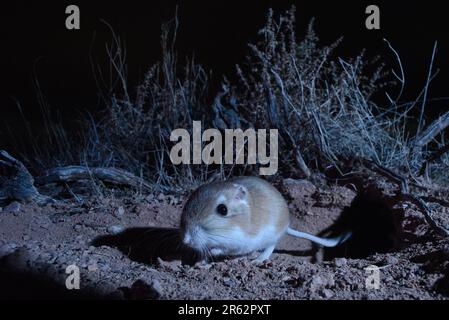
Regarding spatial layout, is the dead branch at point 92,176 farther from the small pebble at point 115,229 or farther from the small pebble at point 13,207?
the small pebble at point 115,229

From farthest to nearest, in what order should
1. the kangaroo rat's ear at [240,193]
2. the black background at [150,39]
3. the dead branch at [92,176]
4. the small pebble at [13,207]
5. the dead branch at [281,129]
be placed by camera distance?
the black background at [150,39]
the dead branch at [281,129]
the dead branch at [92,176]
the small pebble at [13,207]
the kangaroo rat's ear at [240,193]

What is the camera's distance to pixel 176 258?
13.5 ft

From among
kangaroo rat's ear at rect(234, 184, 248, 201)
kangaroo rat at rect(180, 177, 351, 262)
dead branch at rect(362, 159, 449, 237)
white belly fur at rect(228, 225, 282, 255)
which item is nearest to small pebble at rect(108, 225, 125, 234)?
kangaroo rat at rect(180, 177, 351, 262)

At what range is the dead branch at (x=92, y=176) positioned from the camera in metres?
4.61

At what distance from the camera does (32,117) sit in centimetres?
866

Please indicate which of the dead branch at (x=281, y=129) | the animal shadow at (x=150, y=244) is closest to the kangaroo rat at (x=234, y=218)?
the animal shadow at (x=150, y=244)

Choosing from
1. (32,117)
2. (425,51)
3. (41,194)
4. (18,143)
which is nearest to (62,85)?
(32,117)

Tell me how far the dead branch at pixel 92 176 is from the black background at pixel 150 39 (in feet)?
11.1

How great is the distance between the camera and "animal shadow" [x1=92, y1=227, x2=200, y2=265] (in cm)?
400

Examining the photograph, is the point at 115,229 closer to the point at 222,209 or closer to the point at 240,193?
the point at 222,209

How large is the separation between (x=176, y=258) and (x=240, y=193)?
807mm

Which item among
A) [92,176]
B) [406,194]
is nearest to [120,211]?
[92,176]

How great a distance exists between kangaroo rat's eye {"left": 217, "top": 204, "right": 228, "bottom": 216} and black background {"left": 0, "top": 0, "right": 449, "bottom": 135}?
4323mm

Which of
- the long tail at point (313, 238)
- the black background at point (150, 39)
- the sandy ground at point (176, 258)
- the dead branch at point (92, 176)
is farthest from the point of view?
the black background at point (150, 39)
